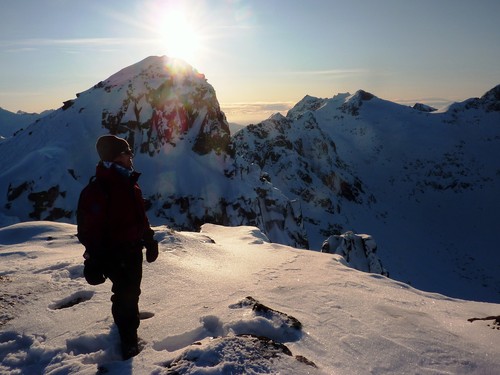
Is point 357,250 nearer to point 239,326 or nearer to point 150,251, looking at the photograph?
point 239,326

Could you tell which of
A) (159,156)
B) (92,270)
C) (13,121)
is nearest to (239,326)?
(92,270)

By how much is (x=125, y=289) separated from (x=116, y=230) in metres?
0.75

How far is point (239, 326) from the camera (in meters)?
4.12

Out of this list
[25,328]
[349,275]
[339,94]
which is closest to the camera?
[25,328]

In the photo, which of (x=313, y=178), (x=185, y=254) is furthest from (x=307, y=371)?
(x=313, y=178)

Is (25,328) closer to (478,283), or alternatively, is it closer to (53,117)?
(53,117)

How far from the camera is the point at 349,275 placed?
328 inches

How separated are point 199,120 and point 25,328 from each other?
33.6 meters

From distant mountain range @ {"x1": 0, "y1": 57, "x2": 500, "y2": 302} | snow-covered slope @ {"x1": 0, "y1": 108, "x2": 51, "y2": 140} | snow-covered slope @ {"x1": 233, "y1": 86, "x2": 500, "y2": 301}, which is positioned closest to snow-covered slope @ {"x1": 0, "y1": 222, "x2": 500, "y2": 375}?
distant mountain range @ {"x1": 0, "y1": 57, "x2": 500, "y2": 302}

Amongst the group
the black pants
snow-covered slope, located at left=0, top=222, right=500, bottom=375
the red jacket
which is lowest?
snow-covered slope, located at left=0, top=222, right=500, bottom=375

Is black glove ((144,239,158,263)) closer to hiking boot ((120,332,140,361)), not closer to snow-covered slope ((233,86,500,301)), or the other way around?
hiking boot ((120,332,140,361))

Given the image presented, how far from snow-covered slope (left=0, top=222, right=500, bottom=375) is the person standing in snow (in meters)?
0.42

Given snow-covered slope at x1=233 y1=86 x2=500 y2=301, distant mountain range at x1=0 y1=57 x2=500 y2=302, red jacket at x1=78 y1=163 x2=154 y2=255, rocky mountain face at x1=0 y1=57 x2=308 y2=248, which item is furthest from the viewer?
snow-covered slope at x1=233 y1=86 x2=500 y2=301

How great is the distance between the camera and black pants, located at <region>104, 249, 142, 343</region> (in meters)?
3.93
